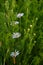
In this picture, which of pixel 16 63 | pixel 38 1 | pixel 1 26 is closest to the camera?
pixel 16 63

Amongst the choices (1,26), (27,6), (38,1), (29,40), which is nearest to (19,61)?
(29,40)

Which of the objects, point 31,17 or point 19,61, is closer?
point 19,61

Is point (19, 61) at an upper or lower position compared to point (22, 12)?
lower

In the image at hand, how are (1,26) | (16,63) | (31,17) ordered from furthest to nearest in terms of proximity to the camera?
1. (31,17)
2. (1,26)
3. (16,63)

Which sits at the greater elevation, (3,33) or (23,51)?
(3,33)

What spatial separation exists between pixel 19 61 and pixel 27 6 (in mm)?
698

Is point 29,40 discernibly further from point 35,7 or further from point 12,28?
point 35,7

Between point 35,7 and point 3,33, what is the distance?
59cm

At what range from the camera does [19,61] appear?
85.5 inches

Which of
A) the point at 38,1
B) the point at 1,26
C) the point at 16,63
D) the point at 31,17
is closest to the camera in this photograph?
the point at 16,63

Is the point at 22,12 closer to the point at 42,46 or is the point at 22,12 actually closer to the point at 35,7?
the point at 35,7

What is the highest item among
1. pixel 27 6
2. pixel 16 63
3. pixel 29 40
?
pixel 27 6

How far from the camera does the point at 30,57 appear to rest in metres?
2.22

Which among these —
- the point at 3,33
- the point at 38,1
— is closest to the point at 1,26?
the point at 3,33
